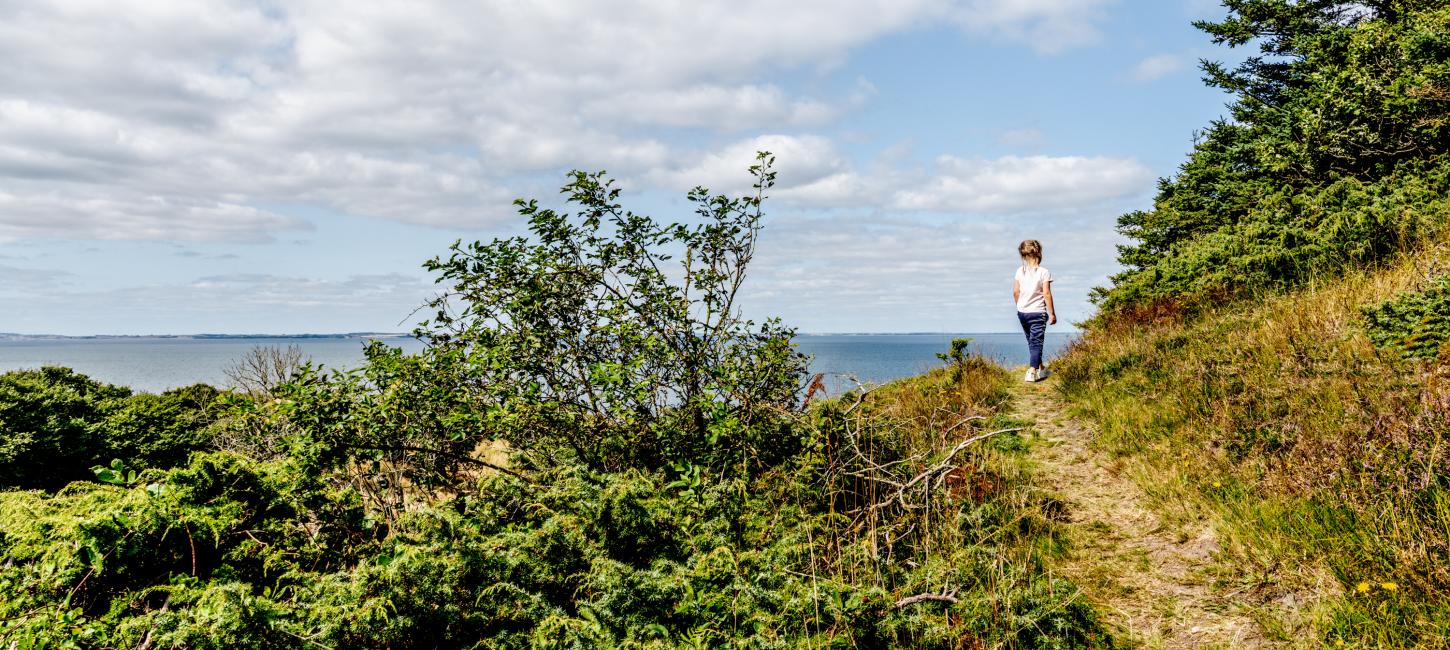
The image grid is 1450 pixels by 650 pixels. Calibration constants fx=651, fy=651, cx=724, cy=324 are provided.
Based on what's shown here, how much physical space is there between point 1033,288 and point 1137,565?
6767 millimetres

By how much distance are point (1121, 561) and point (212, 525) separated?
6.37 meters

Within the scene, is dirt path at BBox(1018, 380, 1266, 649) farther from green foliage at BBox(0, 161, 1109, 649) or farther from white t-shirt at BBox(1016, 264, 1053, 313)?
white t-shirt at BBox(1016, 264, 1053, 313)

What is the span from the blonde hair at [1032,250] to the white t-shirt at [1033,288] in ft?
0.62

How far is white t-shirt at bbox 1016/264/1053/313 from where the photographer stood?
430 inches

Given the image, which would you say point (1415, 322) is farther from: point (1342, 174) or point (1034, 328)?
point (1342, 174)

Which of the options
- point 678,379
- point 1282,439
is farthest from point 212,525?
point 1282,439

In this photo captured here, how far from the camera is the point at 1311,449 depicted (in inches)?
203

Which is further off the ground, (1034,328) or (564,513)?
(1034,328)

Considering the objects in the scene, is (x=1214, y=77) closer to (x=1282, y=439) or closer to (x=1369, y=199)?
(x=1369, y=199)

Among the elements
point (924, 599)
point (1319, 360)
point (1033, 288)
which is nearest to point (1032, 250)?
point (1033, 288)

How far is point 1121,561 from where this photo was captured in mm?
5160

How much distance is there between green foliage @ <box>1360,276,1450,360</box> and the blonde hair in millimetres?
4538

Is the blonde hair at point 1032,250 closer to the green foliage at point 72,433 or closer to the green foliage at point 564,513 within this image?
the green foliage at point 564,513

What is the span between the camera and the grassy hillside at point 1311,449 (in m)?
3.70
